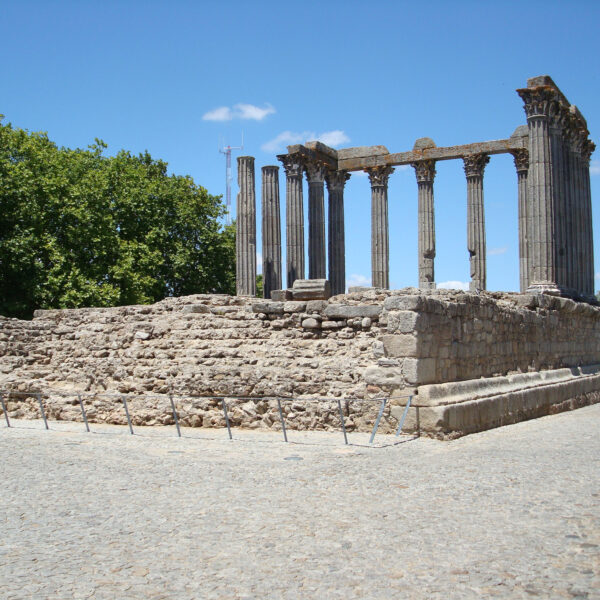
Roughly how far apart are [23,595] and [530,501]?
14.5 ft

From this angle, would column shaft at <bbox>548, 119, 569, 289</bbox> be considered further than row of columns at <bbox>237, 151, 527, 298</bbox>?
No

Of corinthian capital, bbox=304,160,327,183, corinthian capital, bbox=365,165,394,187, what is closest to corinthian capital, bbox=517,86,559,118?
corinthian capital, bbox=365,165,394,187

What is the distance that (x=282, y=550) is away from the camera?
550 centimetres

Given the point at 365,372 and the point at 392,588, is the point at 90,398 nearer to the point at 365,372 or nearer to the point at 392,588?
the point at 365,372

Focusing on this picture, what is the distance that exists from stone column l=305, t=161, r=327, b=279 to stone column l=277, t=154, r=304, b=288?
1516 millimetres

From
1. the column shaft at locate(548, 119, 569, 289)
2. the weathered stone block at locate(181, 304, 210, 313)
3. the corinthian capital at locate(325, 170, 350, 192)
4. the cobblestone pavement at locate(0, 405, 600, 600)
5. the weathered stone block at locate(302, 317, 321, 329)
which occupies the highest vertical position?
the corinthian capital at locate(325, 170, 350, 192)

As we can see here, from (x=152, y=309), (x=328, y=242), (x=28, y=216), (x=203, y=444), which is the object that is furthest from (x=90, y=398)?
(x=328, y=242)

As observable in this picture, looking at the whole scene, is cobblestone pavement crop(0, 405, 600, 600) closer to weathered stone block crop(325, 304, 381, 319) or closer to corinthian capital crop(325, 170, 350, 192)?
weathered stone block crop(325, 304, 381, 319)

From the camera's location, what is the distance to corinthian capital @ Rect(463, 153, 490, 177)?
28422mm

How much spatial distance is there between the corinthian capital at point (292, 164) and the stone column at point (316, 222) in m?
1.47

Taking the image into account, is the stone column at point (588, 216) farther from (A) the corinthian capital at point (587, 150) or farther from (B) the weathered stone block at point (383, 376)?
(B) the weathered stone block at point (383, 376)

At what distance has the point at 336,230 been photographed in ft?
102

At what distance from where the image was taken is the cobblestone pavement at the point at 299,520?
484 centimetres

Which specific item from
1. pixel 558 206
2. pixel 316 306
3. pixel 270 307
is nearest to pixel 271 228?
pixel 558 206
